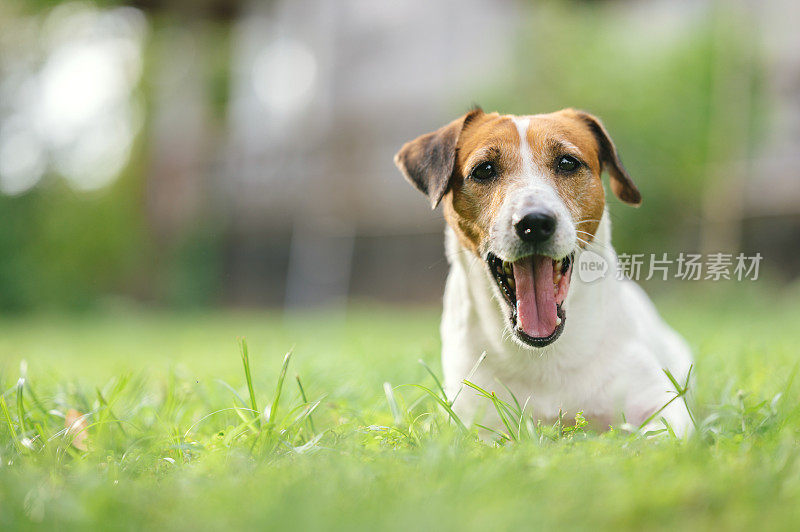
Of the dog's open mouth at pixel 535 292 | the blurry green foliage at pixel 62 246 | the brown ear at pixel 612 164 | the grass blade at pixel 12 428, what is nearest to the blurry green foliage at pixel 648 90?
the brown ear at pixel 612 164

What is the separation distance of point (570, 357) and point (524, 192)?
0.63 meters

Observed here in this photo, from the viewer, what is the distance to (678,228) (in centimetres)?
960

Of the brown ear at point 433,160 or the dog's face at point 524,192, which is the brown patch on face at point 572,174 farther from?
the brown ear at point 433,160

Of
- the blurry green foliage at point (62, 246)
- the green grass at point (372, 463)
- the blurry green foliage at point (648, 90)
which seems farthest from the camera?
the blurry green foliage at point (62, 246)

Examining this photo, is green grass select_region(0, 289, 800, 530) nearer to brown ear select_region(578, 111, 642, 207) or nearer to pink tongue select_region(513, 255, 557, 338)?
pink tongue select_region(513, 255, 557, 338)

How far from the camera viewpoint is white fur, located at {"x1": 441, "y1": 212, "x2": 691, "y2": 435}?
94.3 inches

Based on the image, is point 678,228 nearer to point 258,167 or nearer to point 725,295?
point 725,295

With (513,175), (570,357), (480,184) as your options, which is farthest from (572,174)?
(570,357)

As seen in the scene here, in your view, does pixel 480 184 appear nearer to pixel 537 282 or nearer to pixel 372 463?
pixel 537 282

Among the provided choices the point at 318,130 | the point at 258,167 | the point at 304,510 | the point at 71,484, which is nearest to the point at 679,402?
the point at 304,510

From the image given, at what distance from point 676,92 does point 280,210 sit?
7300 millimetres

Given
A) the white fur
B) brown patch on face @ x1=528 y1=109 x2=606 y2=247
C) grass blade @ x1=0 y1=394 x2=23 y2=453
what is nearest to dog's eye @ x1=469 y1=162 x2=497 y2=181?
brown patch on face @ x1=528 y1=109 x2=606 y2=247

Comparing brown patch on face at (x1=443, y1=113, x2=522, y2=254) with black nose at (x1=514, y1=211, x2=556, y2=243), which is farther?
brown patch on face at (x1=443, y1=113, x2=522, y2=254)

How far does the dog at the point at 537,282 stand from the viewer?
2373 mm
